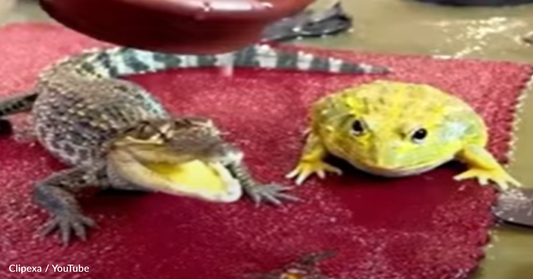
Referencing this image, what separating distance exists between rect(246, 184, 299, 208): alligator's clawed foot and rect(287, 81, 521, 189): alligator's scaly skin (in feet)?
0.23

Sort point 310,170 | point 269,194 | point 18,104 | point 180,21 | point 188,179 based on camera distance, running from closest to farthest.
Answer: point 180,21
point 188,179
point 269,194
point 310,170
point 18,104

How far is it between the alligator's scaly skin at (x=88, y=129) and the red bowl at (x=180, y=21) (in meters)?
0.50

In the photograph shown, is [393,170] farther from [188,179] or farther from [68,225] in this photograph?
[68,225]

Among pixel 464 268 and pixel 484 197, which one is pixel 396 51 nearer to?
pixel 484 197

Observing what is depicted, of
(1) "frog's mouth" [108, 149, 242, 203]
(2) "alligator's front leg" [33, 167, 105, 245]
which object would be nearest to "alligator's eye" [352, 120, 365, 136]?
(1) "frog's mouth" [108, 149, 242, 203]

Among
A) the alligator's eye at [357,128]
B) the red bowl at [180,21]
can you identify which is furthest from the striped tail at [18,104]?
the red bowl at [180,21]

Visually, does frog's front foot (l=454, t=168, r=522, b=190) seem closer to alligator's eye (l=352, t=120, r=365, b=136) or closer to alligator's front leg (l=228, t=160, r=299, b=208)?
alligator's eye (l=352, t=120, r=365, b=136)

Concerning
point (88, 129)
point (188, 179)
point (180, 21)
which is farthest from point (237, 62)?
point (180, 21)

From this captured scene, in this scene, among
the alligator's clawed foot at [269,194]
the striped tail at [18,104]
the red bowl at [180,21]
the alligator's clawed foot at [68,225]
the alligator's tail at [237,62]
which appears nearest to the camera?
the red bowl at [180,21]

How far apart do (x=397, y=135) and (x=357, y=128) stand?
3.0 inches

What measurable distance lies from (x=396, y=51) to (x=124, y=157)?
1035 mm

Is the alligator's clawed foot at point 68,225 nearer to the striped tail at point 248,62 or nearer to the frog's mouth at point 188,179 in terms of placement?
the frog's mouth at point 188,179

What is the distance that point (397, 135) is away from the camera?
6.00 feet

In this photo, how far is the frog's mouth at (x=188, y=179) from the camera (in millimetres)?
1552
